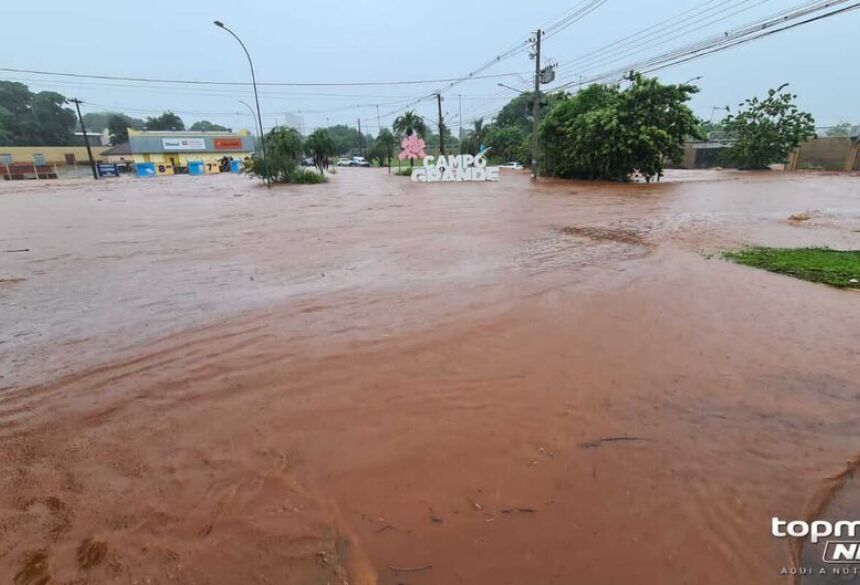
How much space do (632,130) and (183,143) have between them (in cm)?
5776

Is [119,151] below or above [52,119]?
below

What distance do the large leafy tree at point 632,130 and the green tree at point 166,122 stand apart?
86707mm

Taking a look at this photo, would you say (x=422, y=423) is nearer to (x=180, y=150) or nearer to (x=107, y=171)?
(x=107, y=171)

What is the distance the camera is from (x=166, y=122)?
287 feet

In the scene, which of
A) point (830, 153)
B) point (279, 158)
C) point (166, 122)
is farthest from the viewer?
point (166, 122)

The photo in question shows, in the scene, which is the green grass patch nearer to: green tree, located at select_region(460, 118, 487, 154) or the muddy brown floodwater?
the muddy brown floodwater

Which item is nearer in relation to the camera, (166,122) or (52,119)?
(52,119)

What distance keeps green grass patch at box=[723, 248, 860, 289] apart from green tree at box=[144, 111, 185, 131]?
102m

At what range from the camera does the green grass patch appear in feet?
21.2

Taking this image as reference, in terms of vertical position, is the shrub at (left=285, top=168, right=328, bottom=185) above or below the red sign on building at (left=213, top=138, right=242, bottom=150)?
below

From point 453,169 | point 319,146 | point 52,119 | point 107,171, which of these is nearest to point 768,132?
point 453,169

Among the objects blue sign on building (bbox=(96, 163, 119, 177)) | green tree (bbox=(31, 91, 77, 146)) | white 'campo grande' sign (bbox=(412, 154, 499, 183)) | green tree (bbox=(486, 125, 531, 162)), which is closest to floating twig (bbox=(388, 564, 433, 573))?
white 'campo grande' sign (bbox=(412, 154, 499, 183))

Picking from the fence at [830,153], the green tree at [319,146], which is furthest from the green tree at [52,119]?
the fence at [830,153]

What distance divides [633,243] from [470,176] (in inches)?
1058
